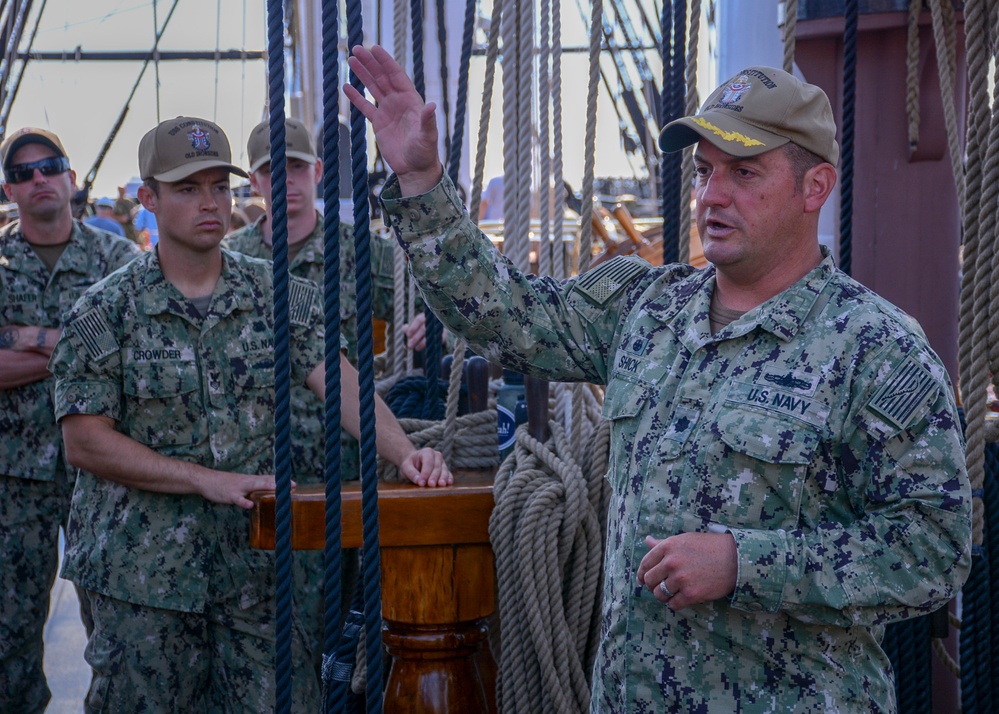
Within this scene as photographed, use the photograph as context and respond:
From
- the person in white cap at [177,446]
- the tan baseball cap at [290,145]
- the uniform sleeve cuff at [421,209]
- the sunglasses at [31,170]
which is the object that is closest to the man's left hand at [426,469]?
the person in white cap at [177,446]

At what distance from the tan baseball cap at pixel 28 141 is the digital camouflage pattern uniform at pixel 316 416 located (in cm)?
62

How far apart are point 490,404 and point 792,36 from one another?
1.14 m

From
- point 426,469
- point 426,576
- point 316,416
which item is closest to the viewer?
point 426,576

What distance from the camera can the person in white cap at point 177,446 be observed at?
99.8 inches

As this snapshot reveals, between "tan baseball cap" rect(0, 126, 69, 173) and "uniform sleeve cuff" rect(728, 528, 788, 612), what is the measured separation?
9.62 ft

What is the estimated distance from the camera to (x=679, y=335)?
166 centimetres

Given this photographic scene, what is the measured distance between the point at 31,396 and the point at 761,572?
2663 mm

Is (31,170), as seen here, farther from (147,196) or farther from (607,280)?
(607,280)

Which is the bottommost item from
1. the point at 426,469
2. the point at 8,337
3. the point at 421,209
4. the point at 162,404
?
the point at 426,469

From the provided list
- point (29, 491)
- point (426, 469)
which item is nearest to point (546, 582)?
point (426, 469)

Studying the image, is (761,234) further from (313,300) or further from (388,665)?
(313,300)

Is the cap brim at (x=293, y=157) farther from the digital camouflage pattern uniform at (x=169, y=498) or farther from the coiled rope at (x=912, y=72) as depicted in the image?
the coiled rope at (x=912, y=72)

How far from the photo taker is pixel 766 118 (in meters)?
1.58

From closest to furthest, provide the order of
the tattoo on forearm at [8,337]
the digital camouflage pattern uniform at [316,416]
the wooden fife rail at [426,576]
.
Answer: the wooden fife rail at [426,576]
the digital camouflage pattern uniform at [316,416]
the tattoo on forearm at [8,337]
